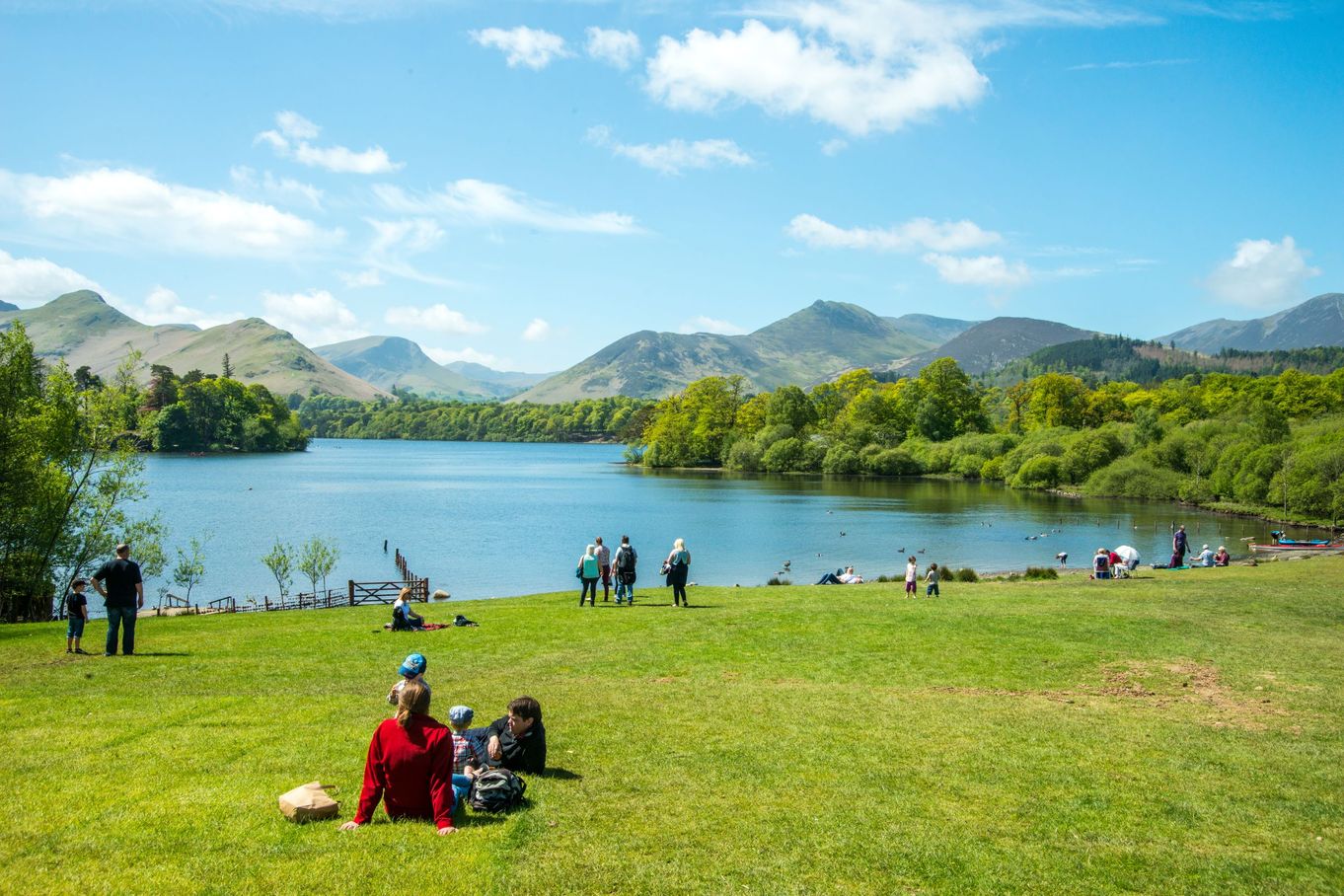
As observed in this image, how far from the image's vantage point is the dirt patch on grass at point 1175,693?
14.5 m

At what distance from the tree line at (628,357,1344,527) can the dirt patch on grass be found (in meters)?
77.0

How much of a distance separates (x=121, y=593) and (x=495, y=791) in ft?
41.5

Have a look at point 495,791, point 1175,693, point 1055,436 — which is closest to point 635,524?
point 1175,693

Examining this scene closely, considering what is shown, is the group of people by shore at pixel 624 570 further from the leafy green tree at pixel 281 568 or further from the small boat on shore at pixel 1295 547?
the small boat on shore at pixel 1295 547

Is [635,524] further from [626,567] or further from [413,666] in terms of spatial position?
[413,666]

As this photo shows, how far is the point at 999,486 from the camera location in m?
126

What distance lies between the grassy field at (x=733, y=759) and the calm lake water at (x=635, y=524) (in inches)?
1155

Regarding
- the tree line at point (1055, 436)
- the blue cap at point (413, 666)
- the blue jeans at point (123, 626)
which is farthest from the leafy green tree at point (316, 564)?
the tree line at point (1055, 436)

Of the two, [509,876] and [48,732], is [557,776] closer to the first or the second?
[509,876]

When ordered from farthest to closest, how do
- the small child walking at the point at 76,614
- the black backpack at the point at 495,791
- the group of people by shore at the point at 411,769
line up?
the small child walking at the point at 76,614 → the black backpack at the point at 495,791 → the group of people by shore at the point at 411,769

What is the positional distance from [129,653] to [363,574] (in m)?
38.4

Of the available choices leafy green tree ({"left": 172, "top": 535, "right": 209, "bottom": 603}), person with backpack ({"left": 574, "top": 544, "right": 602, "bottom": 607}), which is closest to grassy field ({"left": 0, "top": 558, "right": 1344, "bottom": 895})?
person with backpack ({"left": 574, "top": 544, "right": 602, "bottom": 607})

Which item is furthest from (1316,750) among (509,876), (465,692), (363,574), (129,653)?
(363,574)

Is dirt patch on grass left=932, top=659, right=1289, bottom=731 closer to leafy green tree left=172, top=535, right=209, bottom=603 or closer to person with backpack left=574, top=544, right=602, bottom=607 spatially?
person with backpack left=574, top=544, right=602, bottom=607
